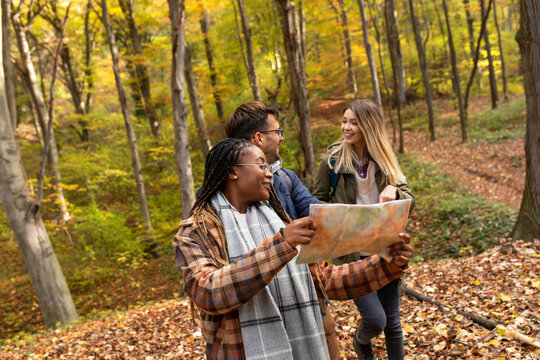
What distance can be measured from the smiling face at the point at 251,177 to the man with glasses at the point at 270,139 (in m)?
0.63

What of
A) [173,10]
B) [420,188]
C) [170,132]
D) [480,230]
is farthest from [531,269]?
[170,132]

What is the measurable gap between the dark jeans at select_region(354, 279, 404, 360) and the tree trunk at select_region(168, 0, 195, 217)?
14.9 feet

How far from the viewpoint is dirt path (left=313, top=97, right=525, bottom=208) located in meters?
12.1

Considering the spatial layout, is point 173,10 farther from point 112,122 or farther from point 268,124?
point 112,122

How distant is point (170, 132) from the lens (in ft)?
72.3

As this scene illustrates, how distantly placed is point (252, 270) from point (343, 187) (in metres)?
1.76

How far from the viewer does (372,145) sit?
117 inches

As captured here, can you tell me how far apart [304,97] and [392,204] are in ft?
26.3

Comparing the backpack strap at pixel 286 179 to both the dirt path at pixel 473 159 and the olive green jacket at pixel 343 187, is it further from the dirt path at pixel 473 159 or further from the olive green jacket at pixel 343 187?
the dirt path at pixel 473 159

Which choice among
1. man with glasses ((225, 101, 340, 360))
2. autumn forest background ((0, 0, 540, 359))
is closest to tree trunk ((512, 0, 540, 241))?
autumn forest background ((0, 0, 540, 359))

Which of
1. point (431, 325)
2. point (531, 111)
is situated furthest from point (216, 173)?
point (531, 111)

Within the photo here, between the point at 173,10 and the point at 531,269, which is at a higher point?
the point at 173,10

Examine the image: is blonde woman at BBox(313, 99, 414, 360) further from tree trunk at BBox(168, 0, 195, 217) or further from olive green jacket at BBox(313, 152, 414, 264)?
tree trunk at BBox(168, 0, 195, 217)

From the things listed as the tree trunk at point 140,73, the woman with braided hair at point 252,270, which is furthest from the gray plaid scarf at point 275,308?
the tree trunk at point 140,73
